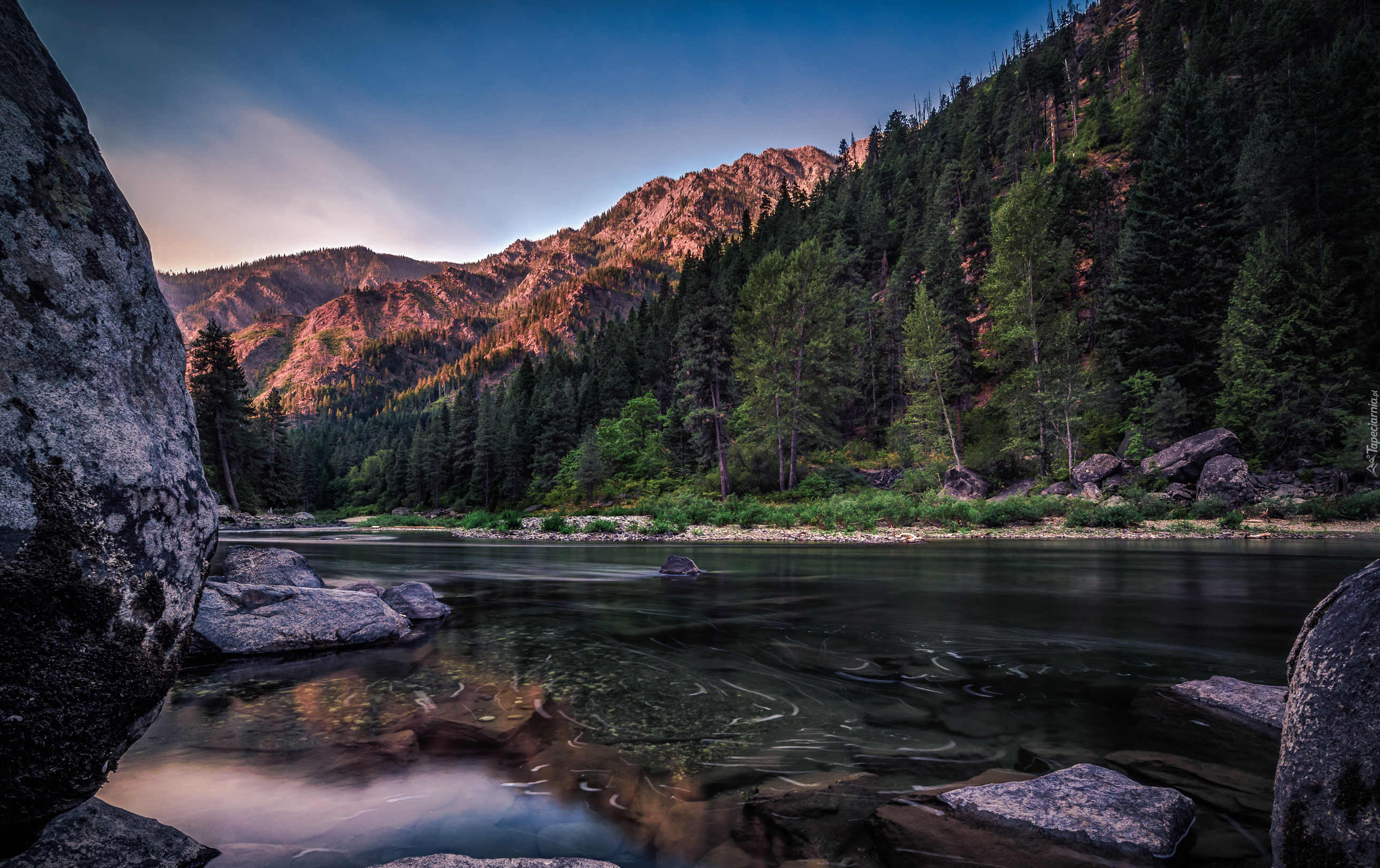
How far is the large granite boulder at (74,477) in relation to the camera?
1.91 metres

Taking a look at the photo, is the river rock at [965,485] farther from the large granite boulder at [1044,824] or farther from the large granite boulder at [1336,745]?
the large granite boulder at [1336,745]

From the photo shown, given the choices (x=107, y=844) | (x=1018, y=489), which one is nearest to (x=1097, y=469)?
(x=1018, y=489)

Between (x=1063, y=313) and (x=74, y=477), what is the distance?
3667 cm

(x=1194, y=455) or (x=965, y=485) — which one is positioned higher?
(x=1194, y=455)

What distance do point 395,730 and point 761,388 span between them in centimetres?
3028

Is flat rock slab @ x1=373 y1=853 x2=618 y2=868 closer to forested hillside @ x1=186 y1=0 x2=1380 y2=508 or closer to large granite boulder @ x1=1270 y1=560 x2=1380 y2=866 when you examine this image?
large granite boulder @ x1=1270 y1=560 x2=1380 y2=866

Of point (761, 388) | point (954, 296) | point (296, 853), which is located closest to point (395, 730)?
point (296, 853)

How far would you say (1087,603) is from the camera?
31.4ft

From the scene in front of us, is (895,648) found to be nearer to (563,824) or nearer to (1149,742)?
(1149,742)

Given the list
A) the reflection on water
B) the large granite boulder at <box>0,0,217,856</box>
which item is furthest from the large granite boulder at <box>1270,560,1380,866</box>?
the large granite boulder at <box>0,0,217,856</box>

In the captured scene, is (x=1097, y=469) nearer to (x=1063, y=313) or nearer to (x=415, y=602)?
(x=1063, y=313)

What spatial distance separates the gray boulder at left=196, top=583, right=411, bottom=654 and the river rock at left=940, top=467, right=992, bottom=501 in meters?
27.6

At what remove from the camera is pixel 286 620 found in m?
7.06

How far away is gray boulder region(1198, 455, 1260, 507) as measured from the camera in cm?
2214
